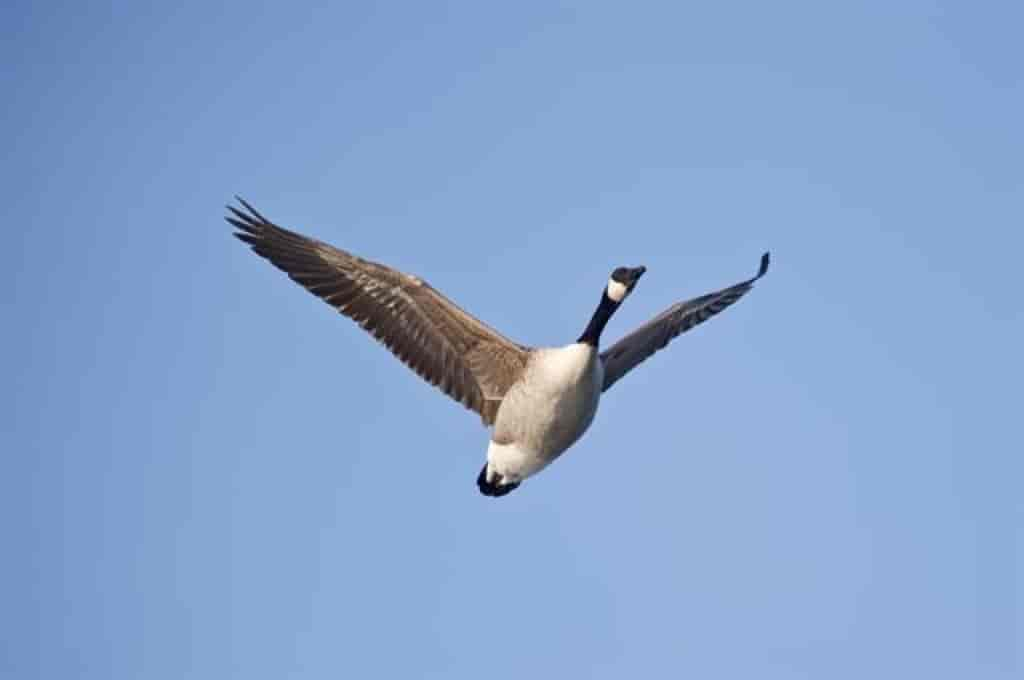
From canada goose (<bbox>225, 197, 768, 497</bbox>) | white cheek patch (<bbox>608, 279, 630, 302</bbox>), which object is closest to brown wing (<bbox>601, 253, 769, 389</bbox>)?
canada goose (<bbox>225, 197, 768, 497</bbox>)

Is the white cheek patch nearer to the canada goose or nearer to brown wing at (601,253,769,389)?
the canada goose

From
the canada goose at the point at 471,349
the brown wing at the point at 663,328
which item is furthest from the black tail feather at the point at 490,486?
the brown wing at the point at 663,328

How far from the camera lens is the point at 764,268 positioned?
16.7 meters

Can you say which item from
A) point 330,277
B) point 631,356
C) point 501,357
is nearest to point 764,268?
point 631,356

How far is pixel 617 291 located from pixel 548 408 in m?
1.40

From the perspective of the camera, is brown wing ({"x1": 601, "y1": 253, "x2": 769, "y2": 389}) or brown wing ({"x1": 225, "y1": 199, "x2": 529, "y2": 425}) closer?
brown wing ({"x1": 225, "y1": 199, "x2": 529, "y2": 425})

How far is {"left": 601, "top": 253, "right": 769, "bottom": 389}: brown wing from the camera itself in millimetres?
15359

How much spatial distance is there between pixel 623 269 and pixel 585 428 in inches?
63.3

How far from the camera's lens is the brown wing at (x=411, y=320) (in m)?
14.1

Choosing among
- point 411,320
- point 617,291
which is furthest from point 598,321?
point 411,320

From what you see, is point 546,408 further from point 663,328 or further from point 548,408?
point 663,328

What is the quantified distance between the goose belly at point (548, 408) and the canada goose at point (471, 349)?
12 millimetres

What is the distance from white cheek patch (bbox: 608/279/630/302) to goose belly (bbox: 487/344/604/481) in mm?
685

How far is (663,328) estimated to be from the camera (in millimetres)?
15891
